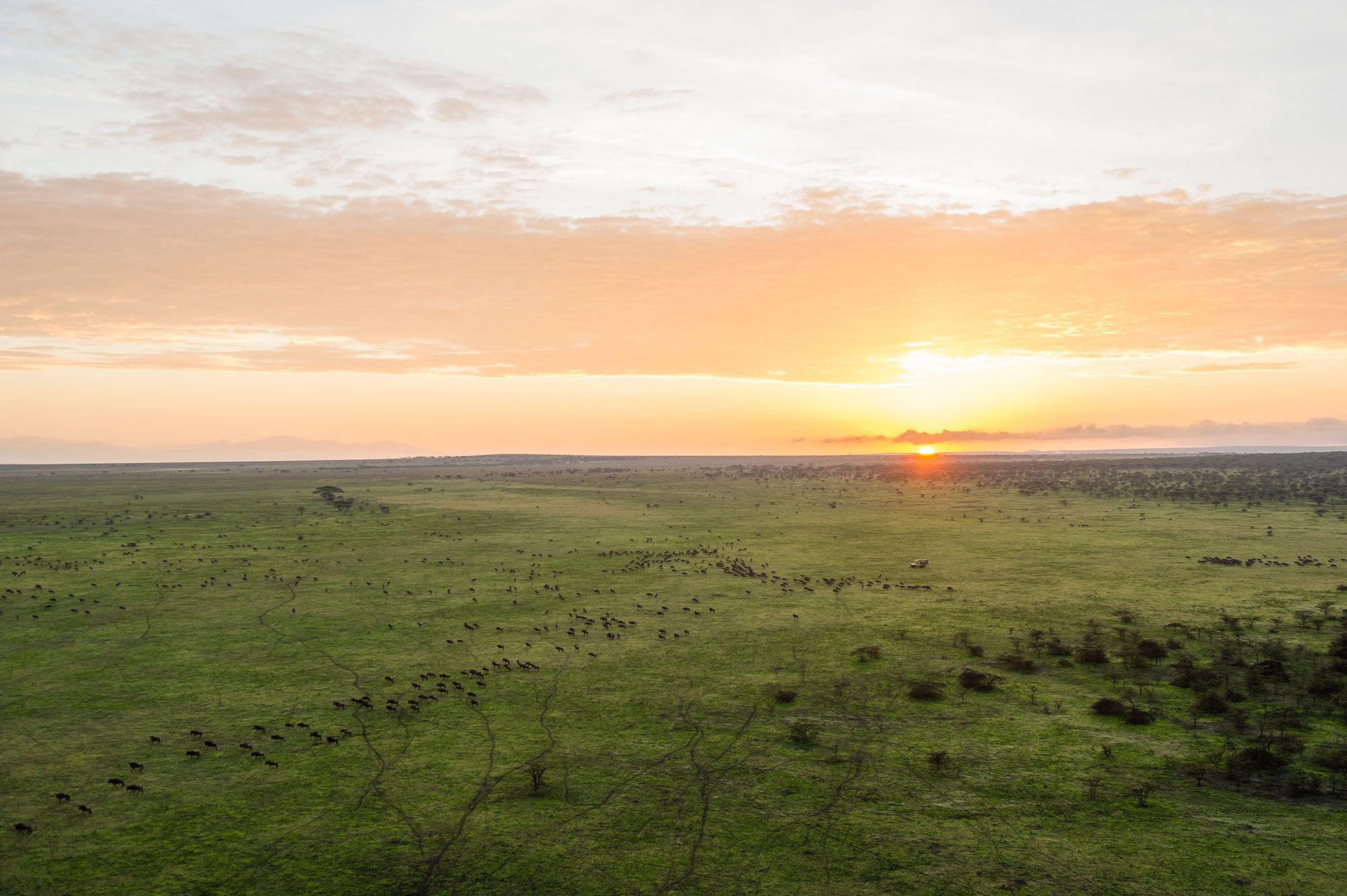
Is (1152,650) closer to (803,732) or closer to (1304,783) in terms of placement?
(1304,783)

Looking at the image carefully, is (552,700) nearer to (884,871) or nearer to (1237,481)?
(884,871)

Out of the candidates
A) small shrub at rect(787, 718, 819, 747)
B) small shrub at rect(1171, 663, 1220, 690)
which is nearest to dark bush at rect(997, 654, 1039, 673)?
small shrub at rect(1171, 663, 1220, 690)

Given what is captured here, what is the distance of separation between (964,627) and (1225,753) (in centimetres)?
1466

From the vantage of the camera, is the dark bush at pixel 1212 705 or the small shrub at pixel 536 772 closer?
the small shrub at pixel 536 772

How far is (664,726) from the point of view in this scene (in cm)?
2448

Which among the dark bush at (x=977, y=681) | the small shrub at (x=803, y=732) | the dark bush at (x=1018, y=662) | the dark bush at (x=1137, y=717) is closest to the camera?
the small shrub at (x=803, y=732)

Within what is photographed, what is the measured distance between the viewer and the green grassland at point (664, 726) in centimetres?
1692

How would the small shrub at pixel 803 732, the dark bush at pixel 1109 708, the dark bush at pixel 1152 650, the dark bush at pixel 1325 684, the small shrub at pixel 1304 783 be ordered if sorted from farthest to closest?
the dark bush at pixel 1152 650 < the dark bush at pixel 1325 684 < the dark bush at pixel 1109 708 < the small shrub at pixel 803 732 < the small shrub at pixel 1304 783

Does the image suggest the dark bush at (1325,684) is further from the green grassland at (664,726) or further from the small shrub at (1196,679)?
the small shrub at (1196,679)

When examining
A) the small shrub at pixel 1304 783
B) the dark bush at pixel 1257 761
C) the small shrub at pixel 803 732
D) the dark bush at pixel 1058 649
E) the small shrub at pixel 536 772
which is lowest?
the small shrub at pixel 536 772

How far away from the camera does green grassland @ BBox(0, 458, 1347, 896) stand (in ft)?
55.5

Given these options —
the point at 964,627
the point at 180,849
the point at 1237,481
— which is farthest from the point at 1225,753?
the point at 1237,481

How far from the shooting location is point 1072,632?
34.4 metres

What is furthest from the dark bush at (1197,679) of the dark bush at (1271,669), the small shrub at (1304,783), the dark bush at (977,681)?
the small shrub at (1304,783)
